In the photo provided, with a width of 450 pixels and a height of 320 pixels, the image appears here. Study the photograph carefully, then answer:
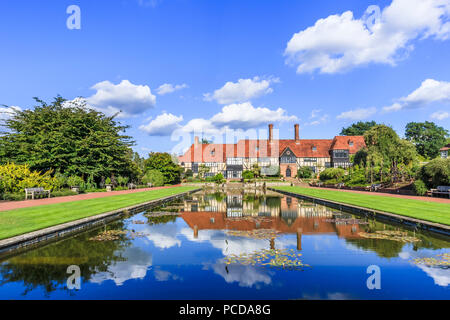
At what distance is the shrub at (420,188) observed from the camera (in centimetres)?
2412

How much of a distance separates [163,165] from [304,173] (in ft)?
105

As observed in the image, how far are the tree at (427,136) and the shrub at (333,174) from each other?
4264 cm

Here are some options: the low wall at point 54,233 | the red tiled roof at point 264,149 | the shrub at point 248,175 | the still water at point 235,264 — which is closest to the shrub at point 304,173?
the red tiled roof at point 264,149

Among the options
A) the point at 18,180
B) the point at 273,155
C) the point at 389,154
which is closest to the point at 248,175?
the point at 273,155

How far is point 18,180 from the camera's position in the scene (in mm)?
22984

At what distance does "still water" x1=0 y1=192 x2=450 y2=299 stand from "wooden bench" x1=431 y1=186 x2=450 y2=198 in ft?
52.6

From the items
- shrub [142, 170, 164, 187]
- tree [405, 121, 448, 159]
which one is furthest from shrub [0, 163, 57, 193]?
tree [405, 121, 448, 159]

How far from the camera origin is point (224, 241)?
8.73m

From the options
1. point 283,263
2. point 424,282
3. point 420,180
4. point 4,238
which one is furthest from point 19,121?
point 420,180

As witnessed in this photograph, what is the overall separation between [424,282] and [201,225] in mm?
8023

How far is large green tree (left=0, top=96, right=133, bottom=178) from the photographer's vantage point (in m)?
28.5

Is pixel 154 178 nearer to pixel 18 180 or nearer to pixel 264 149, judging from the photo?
pixel 18 180

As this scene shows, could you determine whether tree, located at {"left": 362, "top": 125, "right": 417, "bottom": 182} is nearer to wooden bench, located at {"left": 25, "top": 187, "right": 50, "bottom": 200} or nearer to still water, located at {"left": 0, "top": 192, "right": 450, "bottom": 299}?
still water, located at {"left": 0, "top": 192, "right": 450, "bottom": 299}
